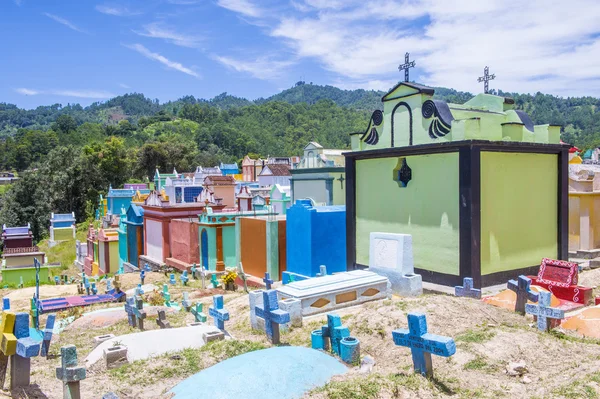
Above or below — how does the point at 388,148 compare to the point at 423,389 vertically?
above

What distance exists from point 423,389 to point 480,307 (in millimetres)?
4043

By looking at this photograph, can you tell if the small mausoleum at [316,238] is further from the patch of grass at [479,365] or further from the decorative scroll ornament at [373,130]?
the patch of grass at [479,365]

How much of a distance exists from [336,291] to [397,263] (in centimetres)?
168

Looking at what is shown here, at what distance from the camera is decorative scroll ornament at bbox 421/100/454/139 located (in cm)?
1156

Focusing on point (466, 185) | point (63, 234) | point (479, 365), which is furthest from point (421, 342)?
point (63, 234)

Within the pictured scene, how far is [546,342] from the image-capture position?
7434 mm

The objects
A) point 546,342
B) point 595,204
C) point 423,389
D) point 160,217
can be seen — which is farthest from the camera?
point 160,217

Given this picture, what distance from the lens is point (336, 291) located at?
10.2 meters

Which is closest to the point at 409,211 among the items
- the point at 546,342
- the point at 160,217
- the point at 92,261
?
the point at 546,342

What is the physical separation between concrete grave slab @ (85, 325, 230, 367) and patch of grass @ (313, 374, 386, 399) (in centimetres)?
379

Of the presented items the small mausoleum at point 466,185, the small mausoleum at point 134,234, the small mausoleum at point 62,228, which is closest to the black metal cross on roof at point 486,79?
the small mausoleum at point 466,185

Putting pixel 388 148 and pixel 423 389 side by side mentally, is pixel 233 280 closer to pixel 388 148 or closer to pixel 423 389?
pixel 388 148

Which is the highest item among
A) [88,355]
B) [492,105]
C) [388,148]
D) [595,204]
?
[492,105]

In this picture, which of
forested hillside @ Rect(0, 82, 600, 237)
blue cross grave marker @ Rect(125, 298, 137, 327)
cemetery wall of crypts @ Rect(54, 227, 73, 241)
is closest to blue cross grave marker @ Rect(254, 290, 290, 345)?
blue cross grave marker @ Rect(125, 298, 137, 327)
